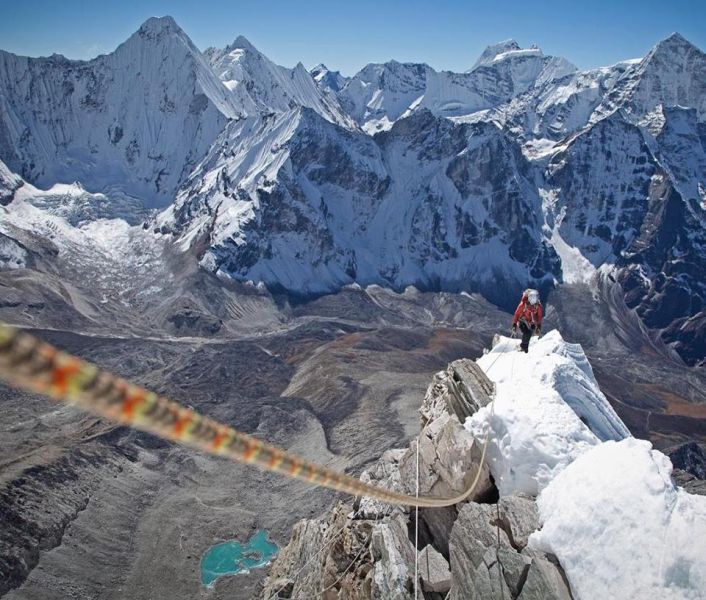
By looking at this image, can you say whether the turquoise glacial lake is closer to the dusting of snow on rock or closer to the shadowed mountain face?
the shadowed mountain face

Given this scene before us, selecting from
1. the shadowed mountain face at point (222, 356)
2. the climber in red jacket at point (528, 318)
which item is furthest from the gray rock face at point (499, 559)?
the climber in red jacket at point (528, 318)

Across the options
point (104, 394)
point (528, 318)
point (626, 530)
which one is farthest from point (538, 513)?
point (104, 394)

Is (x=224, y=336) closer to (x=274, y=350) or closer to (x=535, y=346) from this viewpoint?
(x=274, y=350)

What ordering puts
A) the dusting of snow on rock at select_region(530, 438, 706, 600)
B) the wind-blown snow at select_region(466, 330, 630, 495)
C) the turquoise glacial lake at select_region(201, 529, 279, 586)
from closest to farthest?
the dusting of snow on rock at select_region(530, 438, 706, 600) → the wind-blown snow at select_region(466, 330, 630, 495) → the turquoise glacial lake at select_region(201, 529, 279, 586)

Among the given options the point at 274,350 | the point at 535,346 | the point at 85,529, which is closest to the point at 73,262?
the point at 274,350

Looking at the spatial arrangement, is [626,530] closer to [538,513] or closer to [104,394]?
[538,513]

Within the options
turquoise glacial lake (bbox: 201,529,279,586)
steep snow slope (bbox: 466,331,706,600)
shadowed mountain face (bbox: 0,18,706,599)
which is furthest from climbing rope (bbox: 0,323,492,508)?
turquoise glacial lake (bbox: 201,529,279,586)
